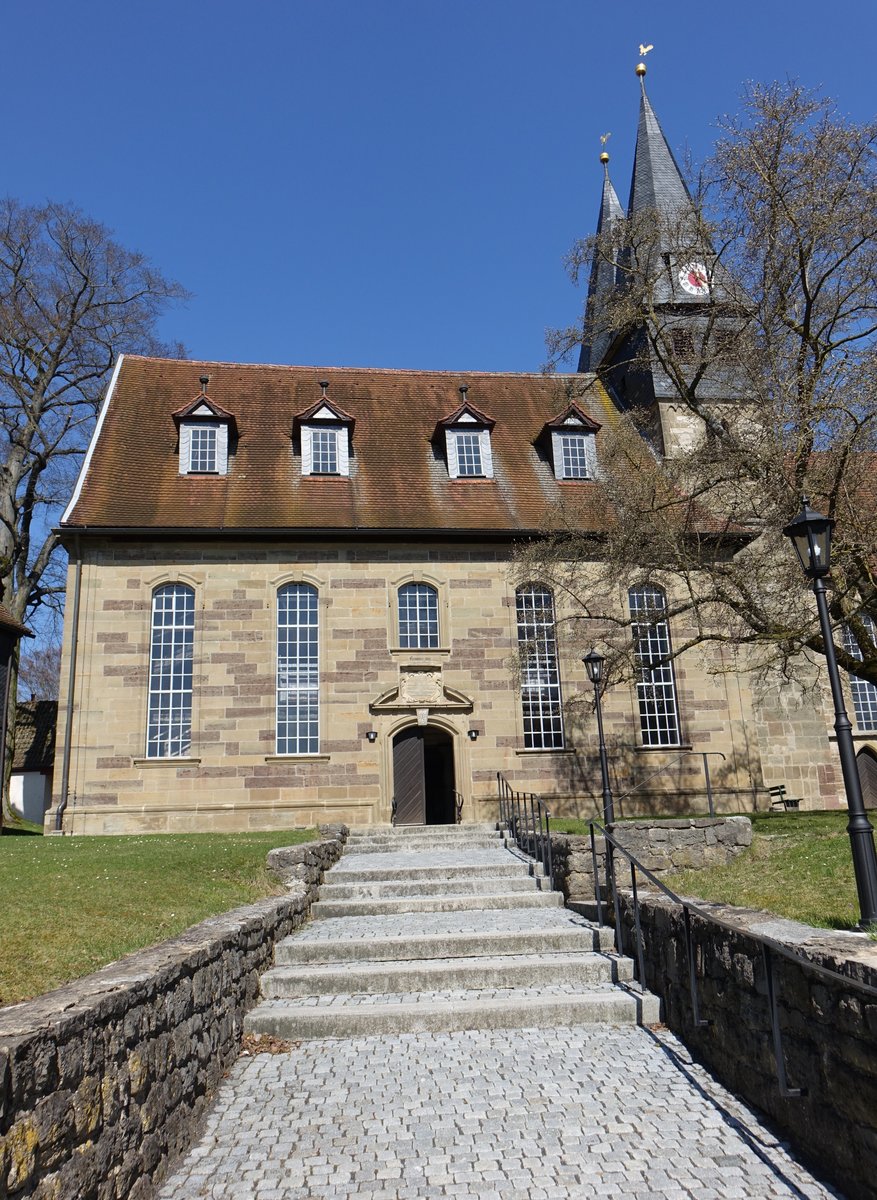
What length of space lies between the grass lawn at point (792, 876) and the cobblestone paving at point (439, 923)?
1.42 m

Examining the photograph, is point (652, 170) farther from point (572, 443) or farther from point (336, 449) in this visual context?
point (336, 449)

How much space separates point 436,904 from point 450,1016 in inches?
142

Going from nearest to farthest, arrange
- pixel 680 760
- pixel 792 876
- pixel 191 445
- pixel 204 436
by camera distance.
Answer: pixel 792 876, pixel 680 760, pixel 191 445, pixel 204 436

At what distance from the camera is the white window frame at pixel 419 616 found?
1959 cm

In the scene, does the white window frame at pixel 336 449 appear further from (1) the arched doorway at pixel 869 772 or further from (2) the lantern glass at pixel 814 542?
(1) the arched doorway at pixel 869 772

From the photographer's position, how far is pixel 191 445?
68.1 ft

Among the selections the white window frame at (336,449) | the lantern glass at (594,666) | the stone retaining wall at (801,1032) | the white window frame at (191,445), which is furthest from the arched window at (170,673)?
the stone retaining wall at (801,1032)

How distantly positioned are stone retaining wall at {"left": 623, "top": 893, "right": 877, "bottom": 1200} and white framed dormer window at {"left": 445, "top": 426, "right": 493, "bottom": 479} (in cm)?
1605

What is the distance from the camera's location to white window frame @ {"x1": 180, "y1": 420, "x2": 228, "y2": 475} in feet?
67.6

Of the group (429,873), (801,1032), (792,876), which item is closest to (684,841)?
(792,876)

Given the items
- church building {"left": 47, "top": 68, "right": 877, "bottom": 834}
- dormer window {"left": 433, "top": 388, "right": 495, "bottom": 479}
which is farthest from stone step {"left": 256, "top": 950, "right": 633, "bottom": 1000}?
dormer window {"left": 433, "top": 388, "right": 495, "bottom": 479}

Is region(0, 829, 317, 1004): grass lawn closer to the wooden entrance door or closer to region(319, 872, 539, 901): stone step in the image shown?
region(319, 872, 539, 901): stone step

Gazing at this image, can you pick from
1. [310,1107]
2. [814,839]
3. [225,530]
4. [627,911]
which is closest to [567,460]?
[225,530]

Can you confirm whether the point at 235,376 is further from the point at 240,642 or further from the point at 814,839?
the point at 814,839
